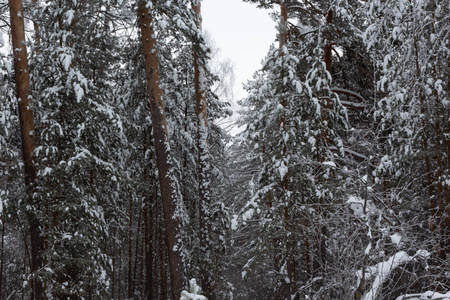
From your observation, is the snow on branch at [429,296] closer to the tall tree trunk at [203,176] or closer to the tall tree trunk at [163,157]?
the tall tree trunk at [163,157]

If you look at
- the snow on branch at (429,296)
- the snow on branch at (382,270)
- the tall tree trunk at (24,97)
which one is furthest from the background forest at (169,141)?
the snow on branch at (429,296)

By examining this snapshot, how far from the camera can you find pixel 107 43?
11039 millimetres

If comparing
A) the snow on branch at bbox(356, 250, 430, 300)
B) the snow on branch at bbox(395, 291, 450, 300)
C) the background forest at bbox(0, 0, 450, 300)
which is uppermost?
the background forest at bbox(0, 0, 450, 300)

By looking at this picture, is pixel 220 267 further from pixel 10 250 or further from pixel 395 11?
pixel 10 250

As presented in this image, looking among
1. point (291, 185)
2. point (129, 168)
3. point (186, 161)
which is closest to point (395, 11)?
point (291, 185)

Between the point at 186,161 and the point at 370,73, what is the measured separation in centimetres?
800

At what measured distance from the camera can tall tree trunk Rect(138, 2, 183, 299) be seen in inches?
330

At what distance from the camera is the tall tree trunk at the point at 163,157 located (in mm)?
8391

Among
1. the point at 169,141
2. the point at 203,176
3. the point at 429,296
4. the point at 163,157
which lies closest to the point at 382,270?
the point at 429,296

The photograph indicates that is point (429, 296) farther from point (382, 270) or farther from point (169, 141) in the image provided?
point (169, 141)

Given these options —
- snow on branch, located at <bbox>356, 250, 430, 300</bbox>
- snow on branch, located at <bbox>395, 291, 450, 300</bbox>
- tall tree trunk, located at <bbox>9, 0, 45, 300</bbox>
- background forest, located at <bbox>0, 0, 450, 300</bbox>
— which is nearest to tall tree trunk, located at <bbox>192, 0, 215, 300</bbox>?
background forest, located at <bbox>0, 0, 450, 300</bbox>

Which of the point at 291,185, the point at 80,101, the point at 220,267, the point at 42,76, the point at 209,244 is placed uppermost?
A: the point at 42,76

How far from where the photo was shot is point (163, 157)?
8.46m

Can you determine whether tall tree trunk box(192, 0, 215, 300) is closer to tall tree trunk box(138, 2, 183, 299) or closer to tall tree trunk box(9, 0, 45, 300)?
tall tree trunk box(138, 2, 183, 299)
